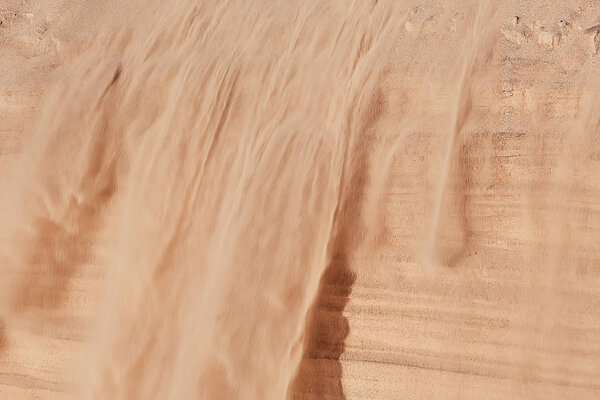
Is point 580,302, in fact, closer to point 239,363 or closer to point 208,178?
point 239,363

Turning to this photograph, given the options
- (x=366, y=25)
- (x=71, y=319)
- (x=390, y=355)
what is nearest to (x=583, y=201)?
(x=390, y=355)

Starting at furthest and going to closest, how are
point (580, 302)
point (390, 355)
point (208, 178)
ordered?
point (208, 178) < point (390, 355) < point (580, 302)

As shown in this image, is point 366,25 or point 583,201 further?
point 366,25

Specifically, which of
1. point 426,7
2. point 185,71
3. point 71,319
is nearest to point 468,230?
point 426,7

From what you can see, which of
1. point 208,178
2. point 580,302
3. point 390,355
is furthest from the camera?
point 208,178

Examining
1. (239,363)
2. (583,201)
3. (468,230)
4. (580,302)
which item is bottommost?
(239,363)

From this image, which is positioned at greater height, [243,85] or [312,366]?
[243,85]

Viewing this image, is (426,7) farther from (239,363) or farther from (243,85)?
(239,363)
